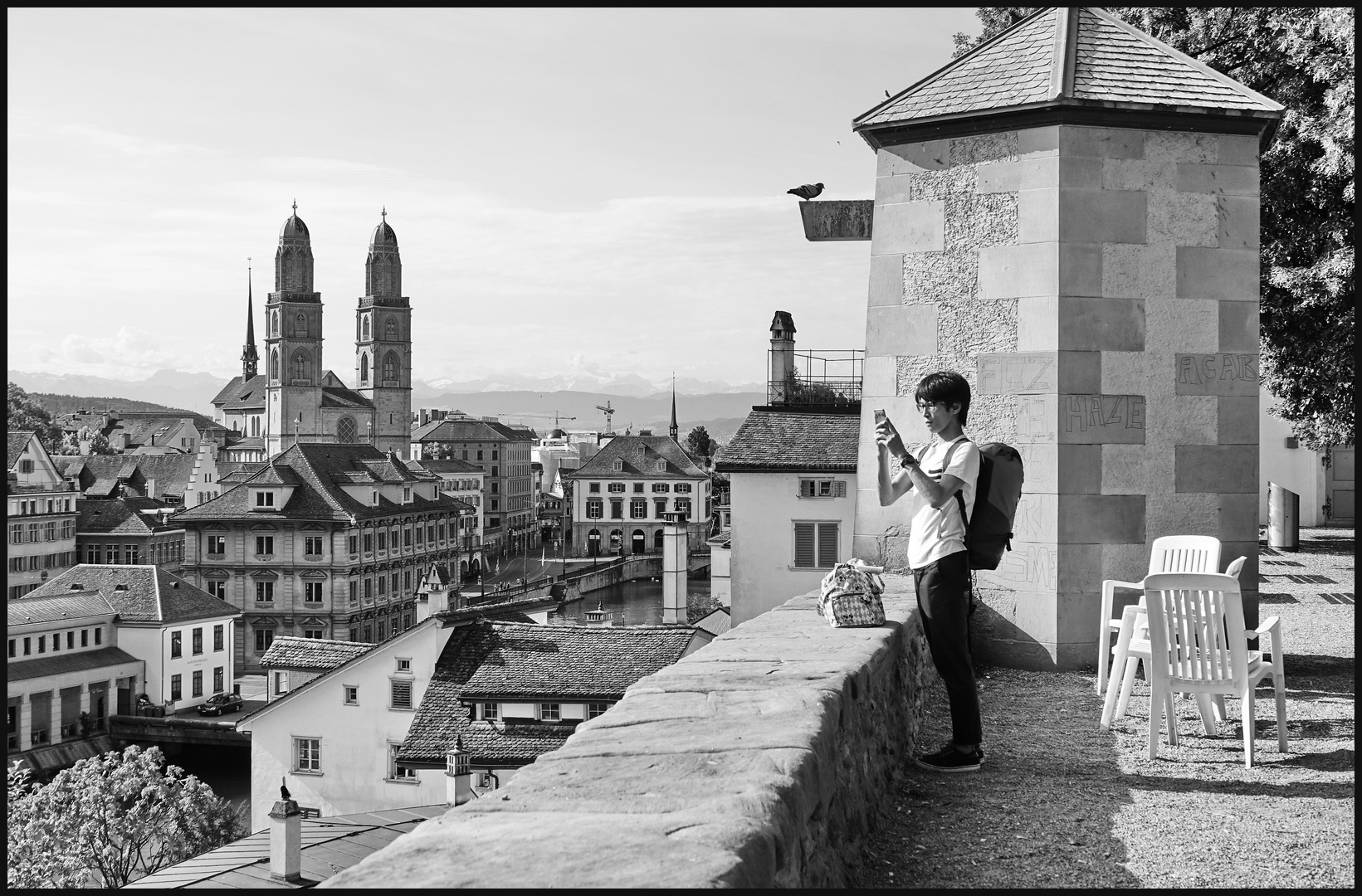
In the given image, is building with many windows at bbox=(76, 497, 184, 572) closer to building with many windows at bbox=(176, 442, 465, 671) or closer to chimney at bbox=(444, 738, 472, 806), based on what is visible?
building with many windows at bbox=(176, 442, 465, 671)

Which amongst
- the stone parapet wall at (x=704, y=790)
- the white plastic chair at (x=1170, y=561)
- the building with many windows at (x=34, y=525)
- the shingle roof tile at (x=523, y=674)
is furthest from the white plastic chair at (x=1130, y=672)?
the building with many windows at (x=34, y=525)

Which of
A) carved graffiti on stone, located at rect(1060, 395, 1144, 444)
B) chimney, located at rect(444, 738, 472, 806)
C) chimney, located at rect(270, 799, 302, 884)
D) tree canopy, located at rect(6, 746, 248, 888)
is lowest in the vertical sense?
tree canopy, located at rect(6, 746, 248, 888)

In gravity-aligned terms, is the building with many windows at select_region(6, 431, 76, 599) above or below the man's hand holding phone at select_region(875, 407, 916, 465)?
below

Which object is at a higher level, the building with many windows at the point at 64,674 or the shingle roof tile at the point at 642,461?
the shingle roof tile at the point at 642,461

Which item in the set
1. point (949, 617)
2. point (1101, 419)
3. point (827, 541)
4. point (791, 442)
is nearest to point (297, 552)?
point (791, 442)

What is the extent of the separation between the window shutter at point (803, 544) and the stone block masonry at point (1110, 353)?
564 inches

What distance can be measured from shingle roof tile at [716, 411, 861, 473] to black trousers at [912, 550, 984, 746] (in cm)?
1714

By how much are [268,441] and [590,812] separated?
139m

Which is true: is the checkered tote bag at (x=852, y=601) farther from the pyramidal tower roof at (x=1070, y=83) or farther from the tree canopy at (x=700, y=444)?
the tree canopy at (x=700, y=444)

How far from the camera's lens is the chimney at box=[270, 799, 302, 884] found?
19.8 meters

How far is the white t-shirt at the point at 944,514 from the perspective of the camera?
537 centimetres

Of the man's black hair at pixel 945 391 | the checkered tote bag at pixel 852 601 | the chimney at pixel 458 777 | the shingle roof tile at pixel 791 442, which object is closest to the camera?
the man's black hair at pixel 945 391

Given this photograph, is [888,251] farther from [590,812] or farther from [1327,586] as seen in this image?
[1327,586]

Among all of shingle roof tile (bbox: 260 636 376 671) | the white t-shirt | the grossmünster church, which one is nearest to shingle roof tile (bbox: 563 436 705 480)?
the grossmünster church
